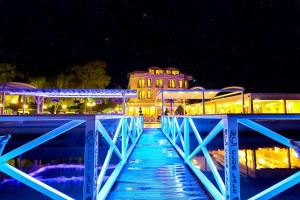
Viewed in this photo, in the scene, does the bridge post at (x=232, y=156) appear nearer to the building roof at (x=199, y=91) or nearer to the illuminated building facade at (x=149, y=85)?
the building roof at (x=199, y=91)

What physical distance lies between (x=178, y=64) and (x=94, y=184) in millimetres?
51620

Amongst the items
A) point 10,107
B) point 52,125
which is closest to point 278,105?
point 52,125

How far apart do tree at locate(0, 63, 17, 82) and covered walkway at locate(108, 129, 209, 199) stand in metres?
23.4

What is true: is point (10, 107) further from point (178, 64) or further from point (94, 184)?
point (178, 64)

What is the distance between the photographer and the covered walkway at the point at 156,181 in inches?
145

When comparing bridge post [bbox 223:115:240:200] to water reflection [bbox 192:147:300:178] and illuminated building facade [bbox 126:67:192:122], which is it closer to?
water reflection [bbox 192:147:300:178]

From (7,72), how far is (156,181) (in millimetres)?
25478

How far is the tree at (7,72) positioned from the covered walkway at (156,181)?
2339 cm

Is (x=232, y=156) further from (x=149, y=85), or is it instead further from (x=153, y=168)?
(x=149, y=85)

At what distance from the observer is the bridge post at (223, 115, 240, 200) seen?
96.5 inches

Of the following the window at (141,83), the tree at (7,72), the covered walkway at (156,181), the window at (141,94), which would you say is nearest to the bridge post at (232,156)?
the covered walkway at (156,181)

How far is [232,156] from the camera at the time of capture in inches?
96.8

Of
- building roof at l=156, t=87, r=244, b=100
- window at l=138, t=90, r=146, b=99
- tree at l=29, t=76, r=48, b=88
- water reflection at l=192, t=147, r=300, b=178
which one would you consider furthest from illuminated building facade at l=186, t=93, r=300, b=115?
tree at l=29, t=76, r=48, b=88

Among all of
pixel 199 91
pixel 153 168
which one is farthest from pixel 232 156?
pixel 199 91
